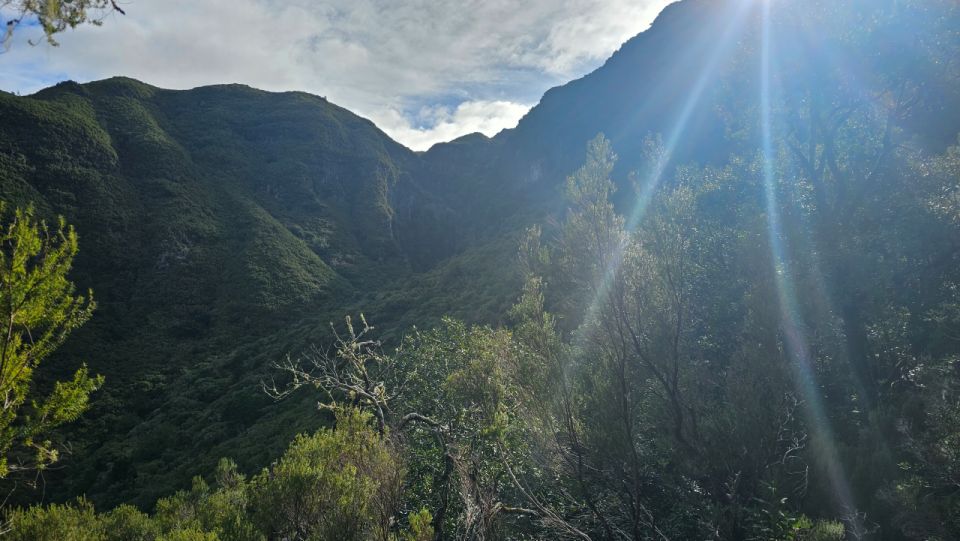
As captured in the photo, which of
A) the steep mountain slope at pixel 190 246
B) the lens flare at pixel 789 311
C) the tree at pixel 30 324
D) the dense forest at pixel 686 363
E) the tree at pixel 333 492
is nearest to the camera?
the tree at pixel 30 324

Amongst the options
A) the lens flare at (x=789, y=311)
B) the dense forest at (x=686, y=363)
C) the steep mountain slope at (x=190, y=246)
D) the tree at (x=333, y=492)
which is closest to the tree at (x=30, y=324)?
the dense forest at (x=686, y=363)

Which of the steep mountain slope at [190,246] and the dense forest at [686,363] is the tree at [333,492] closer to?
the dense forest at [686,363]

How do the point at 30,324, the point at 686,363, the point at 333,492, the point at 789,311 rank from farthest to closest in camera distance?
the point at 789,311 → the point at 686,363 → the point at 333,492 → the point at 30,324

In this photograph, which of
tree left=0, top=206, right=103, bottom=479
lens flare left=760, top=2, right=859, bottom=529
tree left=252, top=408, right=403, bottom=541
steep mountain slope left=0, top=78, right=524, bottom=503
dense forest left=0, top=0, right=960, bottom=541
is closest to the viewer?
tree left=0, top=206, right=103, bottom=479

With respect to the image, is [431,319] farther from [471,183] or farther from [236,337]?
[471,183]

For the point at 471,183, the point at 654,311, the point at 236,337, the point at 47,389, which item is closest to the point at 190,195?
the point at 236,337

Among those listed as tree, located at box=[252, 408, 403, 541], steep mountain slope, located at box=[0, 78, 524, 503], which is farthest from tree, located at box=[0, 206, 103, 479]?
steep mountain slope, located at box=[0, 78, 524, 503]

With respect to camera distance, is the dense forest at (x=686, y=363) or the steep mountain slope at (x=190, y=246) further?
the steep mountain slope at (x=190, y=246)

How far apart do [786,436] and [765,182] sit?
8.49 meters

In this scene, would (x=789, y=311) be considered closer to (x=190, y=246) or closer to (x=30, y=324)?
(x=30, y=324)

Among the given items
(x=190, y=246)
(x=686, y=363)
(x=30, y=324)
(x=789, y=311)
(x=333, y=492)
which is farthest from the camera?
(x=190, y=246)

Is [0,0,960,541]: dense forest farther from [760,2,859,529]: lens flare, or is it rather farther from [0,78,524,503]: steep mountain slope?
[0,78,524,503]: steep mountain slope

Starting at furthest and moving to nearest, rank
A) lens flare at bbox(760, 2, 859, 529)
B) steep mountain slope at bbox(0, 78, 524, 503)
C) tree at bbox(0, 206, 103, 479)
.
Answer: steep mountain slope at bbox(0, 78, 524, 503) < lens flare at bbox(760, 2, 859, 529) < tree at bbox(0, 206, 103, 479)

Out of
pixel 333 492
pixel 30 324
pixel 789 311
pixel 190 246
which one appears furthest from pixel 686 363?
pixel 190 246
